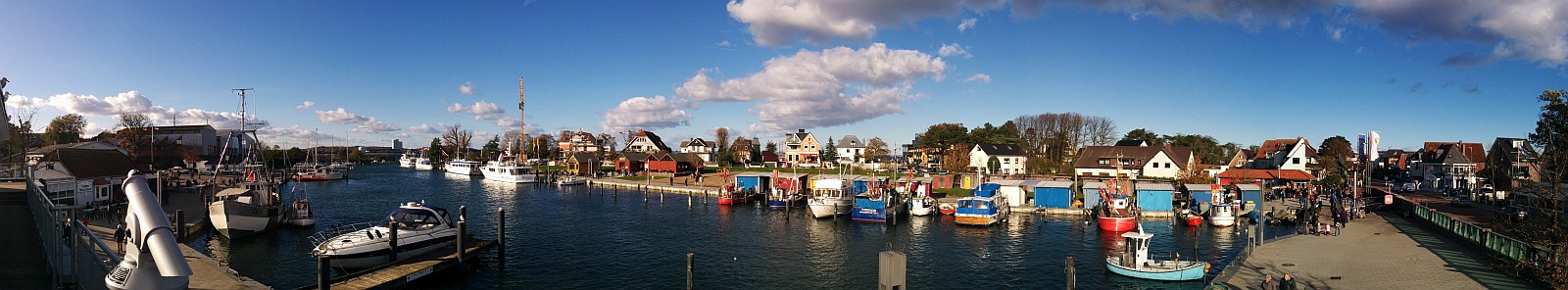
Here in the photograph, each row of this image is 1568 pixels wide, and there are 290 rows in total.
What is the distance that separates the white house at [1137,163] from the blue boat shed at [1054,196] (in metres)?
28.3

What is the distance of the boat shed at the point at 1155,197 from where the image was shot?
43.6 metres

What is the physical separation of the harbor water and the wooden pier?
0.48 m

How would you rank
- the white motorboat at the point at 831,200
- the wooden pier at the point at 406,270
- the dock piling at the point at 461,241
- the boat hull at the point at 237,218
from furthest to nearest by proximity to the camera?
the white motorboat at the point at 831,200
the boat hull at the point at 237,218
the dock piling at the point at 461,241
the wooden pier at the point at 406,270

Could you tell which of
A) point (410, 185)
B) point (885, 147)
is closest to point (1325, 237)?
point (410, 185)

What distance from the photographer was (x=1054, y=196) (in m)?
46.1

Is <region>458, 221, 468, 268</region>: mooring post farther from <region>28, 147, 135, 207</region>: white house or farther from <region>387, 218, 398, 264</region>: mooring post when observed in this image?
<region>28, 147, 135, 207</region>: white house

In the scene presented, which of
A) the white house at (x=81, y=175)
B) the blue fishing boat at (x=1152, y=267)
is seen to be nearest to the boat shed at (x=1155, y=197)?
the blue fishing boat at (x=1152, y=267)

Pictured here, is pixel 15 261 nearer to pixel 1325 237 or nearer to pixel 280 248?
pixel 280 248

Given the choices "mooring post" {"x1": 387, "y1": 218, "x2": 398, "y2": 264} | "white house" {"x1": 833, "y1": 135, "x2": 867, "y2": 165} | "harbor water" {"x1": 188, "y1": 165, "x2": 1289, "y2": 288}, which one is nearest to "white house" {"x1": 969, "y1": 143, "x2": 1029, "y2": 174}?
"white house" {"x1": 833, "y1": 135, "x2": 867, "y2": 165}

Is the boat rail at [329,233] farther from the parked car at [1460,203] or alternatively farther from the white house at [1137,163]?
the white house at [1137,163]

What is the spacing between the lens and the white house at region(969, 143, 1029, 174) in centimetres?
8544

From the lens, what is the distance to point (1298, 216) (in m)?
41.6

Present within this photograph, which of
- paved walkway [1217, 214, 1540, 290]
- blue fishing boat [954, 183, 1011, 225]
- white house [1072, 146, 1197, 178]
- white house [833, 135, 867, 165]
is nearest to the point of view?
paved walkway [1217, 214, 1540, 290]

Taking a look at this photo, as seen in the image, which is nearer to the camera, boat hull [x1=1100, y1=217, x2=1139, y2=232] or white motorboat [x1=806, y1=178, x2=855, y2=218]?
boat hull [x1=1100, y1=217, x2=1139, y2=232]
